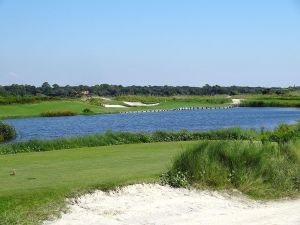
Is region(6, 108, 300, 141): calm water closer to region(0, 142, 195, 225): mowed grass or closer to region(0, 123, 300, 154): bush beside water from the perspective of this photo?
region(0, 123, 300, 154): bush beside water

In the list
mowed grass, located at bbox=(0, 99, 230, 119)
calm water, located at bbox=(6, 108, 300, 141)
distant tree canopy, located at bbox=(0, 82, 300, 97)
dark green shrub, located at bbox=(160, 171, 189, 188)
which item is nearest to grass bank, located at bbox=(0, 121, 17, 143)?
calm water, located at bbox=(6, 108, 300, 141)

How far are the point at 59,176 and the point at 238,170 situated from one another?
5.00m

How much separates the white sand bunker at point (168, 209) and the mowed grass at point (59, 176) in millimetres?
350

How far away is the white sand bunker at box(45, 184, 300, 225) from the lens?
11.7 m

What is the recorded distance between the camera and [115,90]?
166 meters

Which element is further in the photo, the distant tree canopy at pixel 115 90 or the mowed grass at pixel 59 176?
the distant tree canopy at pixel 115 90

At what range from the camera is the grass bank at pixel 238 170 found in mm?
14875

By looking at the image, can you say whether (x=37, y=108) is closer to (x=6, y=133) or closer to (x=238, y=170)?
(x=6, y=133)

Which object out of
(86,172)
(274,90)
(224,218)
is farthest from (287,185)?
(274,90)

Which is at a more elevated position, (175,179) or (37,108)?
(175,179)

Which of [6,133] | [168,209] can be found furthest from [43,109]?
[168,209]

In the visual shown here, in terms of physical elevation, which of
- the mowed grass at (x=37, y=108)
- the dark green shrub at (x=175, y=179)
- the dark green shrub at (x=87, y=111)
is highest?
the dark green shrub at (x=175, y=179)

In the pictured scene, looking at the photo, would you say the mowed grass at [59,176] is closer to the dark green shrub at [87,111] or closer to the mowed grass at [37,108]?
the mowed grass at [37,108]

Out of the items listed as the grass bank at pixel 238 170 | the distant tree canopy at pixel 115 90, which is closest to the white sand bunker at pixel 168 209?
the grass bank at pixel 238 170
